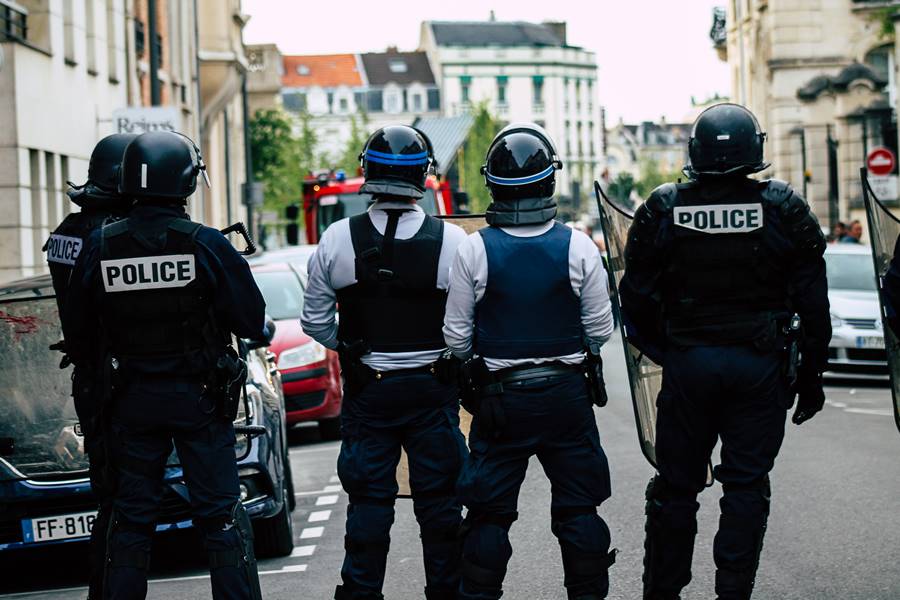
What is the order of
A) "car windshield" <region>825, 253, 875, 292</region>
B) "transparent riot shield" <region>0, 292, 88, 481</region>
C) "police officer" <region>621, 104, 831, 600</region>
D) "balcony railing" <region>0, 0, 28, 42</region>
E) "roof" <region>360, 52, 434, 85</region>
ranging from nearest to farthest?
"police officer" <region>621, 104, 831, 600</region> → "transparent riot shield" <region>0, 292, 88, 481</region> → "car windshield" <region>825, 253, 875, 292</region> → "balcony railing" <region>0, 0, 28, 42</region> → "roof" <region>360, 52, 434, 85</region>

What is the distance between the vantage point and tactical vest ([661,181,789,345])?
639cm

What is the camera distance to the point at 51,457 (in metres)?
8.23

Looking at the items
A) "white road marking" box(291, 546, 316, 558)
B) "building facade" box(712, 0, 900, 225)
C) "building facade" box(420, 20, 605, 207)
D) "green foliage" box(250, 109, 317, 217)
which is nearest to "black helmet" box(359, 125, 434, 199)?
"white road marking" box(291, 546, 316, 558)

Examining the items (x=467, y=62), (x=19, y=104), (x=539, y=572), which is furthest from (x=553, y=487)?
(x=467, y=62)

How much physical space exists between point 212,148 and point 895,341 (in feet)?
119

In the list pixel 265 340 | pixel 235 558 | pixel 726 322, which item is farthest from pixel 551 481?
pixel 265 340

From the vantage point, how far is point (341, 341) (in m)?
6.66

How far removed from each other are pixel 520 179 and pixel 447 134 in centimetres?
2746

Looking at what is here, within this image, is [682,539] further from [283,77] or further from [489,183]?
[283,77]

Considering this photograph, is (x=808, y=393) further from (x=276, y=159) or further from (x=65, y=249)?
(x=276, y=159)

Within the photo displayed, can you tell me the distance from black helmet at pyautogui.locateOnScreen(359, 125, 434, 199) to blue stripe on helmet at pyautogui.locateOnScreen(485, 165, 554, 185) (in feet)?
1.50

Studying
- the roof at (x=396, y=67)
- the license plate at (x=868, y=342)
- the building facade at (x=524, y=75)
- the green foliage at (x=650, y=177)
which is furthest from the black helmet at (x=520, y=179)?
the green foliage at (x=650, y=177)

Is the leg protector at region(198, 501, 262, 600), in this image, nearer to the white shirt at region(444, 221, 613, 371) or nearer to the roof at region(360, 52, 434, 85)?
the white shirt at region(444, 221, 613, 371)

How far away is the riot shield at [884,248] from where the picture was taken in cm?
727
